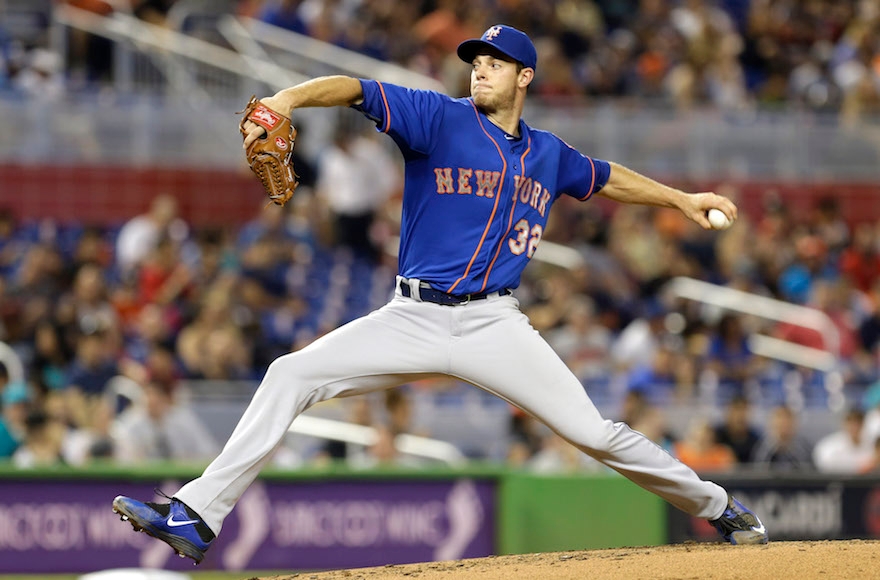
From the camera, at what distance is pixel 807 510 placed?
391 inches

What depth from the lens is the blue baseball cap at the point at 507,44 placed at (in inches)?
220

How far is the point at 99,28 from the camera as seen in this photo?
13703 mm

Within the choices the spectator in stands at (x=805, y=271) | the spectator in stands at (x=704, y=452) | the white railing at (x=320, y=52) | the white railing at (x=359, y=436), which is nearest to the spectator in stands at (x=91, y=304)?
the white railing at (x=359, y=436)

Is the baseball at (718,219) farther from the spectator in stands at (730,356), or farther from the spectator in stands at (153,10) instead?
the spectator in stands at (153,10)

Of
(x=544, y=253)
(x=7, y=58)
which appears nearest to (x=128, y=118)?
(x=7, y=58)

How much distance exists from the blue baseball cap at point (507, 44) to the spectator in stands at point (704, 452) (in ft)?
17.0

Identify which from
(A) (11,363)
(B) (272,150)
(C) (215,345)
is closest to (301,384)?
(B) (272,150)

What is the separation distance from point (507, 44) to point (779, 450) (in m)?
6.00

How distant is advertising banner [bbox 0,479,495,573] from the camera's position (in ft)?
31.4

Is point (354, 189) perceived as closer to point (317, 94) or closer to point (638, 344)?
point (638, 344)

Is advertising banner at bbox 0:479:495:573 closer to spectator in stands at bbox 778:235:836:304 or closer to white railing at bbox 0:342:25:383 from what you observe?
white railing at bbox 0:342:25:383

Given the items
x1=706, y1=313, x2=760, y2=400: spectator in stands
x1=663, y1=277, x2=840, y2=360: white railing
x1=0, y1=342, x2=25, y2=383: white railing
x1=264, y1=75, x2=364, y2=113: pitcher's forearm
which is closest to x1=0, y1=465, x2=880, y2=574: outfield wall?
x1=0, y1=342, x2=25, y2=383: white railing

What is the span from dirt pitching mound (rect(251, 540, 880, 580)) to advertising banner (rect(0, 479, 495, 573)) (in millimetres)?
3508

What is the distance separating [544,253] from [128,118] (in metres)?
4.12
